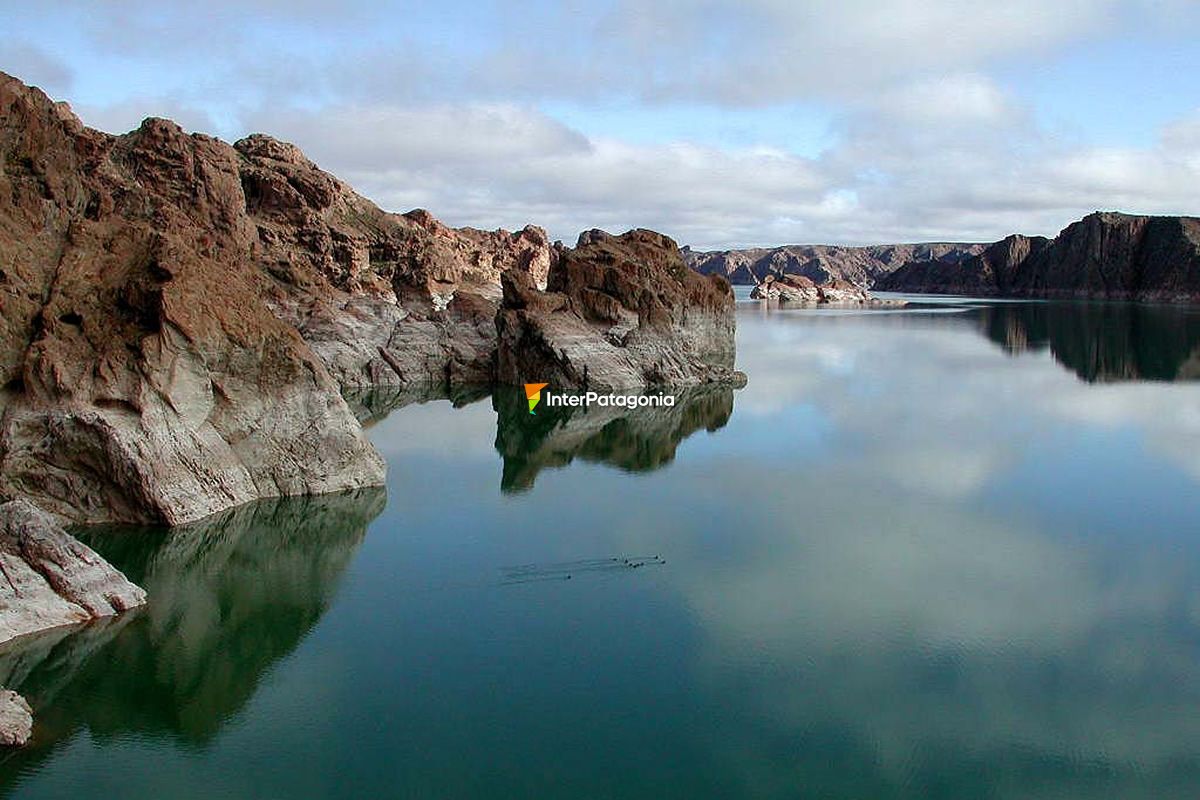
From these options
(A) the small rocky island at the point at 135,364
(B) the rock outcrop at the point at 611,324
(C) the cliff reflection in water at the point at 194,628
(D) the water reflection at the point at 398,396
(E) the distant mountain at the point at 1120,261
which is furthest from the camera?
(E) the distant mountain at the point at 1120,261

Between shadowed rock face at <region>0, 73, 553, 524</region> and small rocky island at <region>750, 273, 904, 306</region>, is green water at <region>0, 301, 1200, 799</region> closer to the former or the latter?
shadowed rock face at <region>0, 73, 553, 524</region>

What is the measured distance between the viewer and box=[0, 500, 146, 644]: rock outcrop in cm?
1575

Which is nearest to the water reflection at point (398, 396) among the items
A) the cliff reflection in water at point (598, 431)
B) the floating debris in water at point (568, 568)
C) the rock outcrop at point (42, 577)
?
the cliff reflection in water at point (598, 431)

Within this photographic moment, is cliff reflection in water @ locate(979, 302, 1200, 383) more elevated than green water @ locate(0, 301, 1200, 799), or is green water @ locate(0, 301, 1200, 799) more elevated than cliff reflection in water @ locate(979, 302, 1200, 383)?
cliff reflection in water @ locate(979, 302, 1200, 383)

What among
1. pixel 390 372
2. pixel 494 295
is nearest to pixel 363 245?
pixel 390 372

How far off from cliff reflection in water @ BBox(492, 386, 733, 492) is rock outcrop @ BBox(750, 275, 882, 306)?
12161 centimetres

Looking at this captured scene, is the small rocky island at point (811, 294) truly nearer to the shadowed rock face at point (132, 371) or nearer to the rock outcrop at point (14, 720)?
the shadowed rock face at point (132, 371)

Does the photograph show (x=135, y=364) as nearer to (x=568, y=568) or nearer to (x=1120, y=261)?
(x=568, y=568)

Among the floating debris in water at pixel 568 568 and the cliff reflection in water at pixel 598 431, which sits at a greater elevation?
the cliff reflection in water at pixel 598 431

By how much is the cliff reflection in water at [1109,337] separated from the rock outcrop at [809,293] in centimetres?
3156

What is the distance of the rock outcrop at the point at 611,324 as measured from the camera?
4888cm

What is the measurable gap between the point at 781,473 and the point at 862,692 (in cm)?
1723

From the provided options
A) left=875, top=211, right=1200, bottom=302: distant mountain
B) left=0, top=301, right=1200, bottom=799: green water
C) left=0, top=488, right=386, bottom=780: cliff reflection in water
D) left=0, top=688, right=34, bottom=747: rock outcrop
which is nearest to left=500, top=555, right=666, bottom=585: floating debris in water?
left=0, top=301, right=1200, bottom=799: green water

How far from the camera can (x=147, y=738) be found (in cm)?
1386
